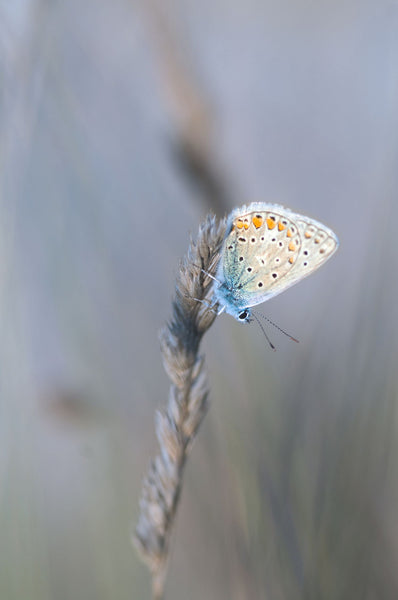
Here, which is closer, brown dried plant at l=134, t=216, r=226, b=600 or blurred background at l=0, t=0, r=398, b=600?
brown dried plant at l=134, t=216, r=226, b=600

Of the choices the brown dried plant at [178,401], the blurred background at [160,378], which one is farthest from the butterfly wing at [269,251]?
the brown dried plant at [178,401]

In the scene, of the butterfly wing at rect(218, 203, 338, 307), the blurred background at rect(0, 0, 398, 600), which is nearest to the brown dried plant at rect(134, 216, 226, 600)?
the butterfly wing at rect(218, 203, 338, 307)

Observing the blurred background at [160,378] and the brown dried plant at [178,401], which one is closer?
the brown dried plant at [178,401]

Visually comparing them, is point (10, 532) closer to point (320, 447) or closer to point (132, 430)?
point (132, 430)

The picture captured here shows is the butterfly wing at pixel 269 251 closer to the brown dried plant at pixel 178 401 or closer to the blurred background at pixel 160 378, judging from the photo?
the blurred background at pixel 160 378

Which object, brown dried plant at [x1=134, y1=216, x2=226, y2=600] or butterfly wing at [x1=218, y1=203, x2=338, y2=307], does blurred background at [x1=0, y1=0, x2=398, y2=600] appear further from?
brown dried plant at [x1=134, y1=216, x2=226, y2=600]
